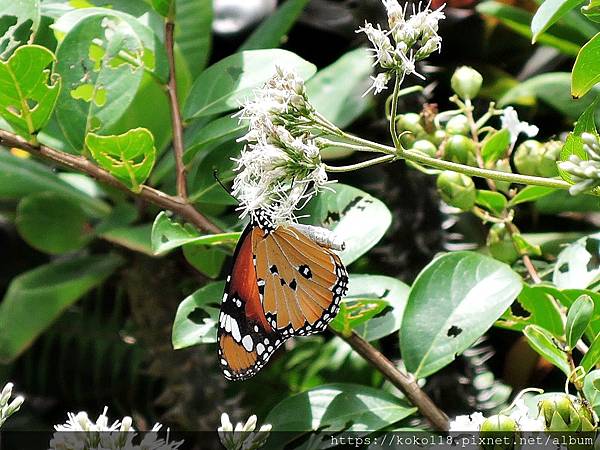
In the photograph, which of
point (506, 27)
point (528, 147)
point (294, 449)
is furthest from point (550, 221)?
point (294, 449)

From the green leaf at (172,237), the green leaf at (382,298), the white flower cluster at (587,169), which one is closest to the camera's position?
the white flower cluster at (587,169)

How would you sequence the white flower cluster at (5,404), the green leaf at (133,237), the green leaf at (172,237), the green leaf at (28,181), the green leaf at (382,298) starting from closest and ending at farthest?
the white flower cluster at (5,404) < the green leaf at (172,237) < the green leaf at (382,298) < the green leaf at (133,237) < the green leaf at (28,181)

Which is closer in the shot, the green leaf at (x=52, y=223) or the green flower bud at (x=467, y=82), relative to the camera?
the green flower bud at (x=467, y=82)

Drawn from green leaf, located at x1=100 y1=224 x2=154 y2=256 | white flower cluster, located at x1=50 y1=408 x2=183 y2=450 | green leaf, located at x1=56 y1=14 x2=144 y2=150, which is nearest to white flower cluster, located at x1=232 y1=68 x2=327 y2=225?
white flower cluster, located at x1=50 y1=408 x2=183 y2=450

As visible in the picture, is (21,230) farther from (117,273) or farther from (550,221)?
(550,221)

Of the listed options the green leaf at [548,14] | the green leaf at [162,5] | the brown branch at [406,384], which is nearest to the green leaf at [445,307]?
the brown branch at [406,384]

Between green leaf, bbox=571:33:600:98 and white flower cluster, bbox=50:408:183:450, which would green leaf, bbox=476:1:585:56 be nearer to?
green leaf, bbox=571:33:600:98

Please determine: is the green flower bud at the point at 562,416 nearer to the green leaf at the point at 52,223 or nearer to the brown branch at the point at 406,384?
the brown branch at the point at 406,384
